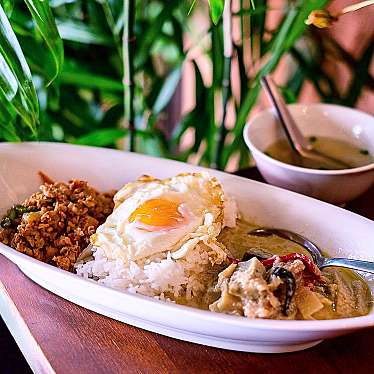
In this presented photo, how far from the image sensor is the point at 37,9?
1.04 meters

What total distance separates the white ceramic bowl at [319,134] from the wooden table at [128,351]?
0.29 m

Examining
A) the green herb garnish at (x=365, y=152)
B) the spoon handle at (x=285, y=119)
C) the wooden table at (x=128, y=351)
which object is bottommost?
the wooden table at (x=128, y=351)

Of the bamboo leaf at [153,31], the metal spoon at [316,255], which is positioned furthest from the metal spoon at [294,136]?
the bamboo leaf at [153,31]

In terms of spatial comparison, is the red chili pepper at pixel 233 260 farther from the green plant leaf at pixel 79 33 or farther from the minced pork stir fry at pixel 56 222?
the green plant leaf at pixel 79 33

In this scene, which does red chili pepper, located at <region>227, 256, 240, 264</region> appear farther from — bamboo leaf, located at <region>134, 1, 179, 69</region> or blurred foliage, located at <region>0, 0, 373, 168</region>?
bamboo leaf, located at <region>134, 1, 179, 69</region>

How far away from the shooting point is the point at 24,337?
0.97 m

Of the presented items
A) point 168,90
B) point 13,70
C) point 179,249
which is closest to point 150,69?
point 168,90

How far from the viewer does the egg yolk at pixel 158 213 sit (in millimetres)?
1030

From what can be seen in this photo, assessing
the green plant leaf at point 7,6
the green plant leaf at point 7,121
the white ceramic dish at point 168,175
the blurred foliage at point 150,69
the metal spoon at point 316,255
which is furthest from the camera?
the blurred foliage at point 150,69

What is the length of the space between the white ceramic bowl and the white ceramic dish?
0.19ft

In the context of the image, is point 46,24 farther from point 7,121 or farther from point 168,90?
point 168,90

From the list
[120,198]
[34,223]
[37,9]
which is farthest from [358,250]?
[37,9]

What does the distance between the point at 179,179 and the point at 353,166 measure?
387 mm

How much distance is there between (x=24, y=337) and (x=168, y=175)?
16.3 inches
